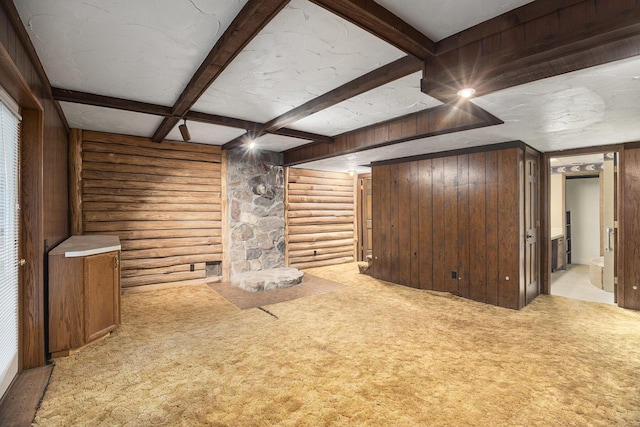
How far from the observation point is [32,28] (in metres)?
1.86

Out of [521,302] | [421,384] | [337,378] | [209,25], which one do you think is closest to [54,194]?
[209,25]

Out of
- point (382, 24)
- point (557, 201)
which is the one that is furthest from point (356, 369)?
point (557, 201)

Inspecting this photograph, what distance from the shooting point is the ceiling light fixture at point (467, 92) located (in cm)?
210

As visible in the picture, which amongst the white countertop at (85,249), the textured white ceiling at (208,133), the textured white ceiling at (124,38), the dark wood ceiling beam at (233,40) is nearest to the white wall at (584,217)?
the textured white ceiling at (208,133)

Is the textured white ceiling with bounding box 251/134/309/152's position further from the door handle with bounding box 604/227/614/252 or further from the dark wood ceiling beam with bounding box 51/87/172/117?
the door handle with bounding box 604/227/614/252

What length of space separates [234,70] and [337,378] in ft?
8.19

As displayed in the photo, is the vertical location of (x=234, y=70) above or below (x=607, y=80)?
above

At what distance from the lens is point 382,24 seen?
1.60 meters

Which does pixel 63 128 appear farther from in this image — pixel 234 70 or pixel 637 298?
pixel 637 298

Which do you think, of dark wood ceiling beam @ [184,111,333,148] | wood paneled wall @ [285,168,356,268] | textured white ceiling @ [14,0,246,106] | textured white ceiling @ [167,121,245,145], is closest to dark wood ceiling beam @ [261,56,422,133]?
dark wood ceiling beam @ [184,111,333,148]

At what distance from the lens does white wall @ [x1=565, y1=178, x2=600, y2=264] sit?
22.5 feet

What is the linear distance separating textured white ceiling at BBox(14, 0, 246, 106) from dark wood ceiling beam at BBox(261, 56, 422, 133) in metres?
1.10

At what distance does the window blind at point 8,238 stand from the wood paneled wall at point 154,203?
2.28 m

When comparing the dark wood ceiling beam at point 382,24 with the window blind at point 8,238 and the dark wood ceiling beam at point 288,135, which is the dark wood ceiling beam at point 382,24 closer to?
the window blind at point 8,238
